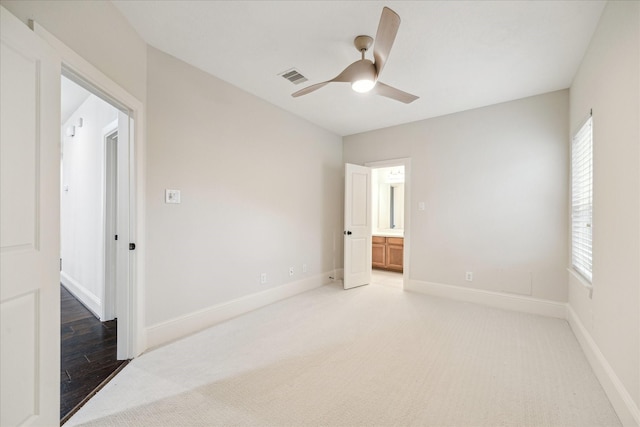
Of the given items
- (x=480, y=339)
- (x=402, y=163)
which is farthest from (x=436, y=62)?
→ (x=480, y=339)

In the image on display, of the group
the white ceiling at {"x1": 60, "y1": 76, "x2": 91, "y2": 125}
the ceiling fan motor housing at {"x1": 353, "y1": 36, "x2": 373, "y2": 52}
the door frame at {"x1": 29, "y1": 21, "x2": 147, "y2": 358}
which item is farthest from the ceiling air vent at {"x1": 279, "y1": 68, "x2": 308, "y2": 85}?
the white ceiling at {"x1": 60, "y1": 76, "x2": 91, "y2": 125}

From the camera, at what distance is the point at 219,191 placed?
3.03m

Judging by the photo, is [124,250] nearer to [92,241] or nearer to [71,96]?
[92,241]

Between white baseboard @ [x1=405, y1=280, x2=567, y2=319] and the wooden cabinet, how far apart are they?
1.37 meters

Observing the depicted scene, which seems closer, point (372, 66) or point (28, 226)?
point (28, 226)

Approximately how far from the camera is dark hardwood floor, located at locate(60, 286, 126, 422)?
184 cm

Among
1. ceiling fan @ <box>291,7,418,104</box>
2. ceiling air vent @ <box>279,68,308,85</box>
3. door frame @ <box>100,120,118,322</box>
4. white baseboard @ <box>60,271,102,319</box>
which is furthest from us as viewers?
white baseboard @ <box>60,271,102,319</box>

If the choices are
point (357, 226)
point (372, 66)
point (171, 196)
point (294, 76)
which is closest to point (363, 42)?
point (372, 66)

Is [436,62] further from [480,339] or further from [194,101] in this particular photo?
[480,339]

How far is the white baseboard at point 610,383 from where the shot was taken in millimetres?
1496

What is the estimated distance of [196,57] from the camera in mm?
2607

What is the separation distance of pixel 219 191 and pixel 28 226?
1806 millimetres

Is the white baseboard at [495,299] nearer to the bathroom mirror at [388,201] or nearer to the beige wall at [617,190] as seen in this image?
the beige wall at [617,190]

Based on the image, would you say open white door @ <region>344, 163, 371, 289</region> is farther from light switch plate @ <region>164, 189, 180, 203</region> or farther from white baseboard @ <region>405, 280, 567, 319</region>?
light switch plate @ <region>164, 189, 180, 203</region>
